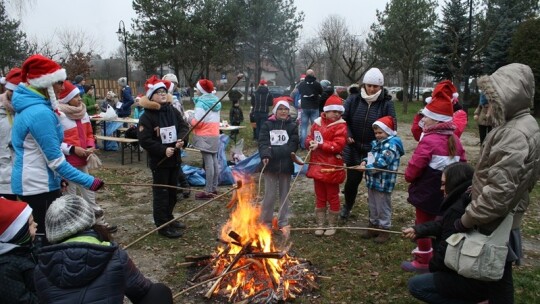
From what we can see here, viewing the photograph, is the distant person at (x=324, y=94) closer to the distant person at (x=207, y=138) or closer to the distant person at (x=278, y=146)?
the distant person at (x=207, y=138)

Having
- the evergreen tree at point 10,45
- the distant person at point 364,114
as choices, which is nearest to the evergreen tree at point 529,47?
the distant person at point 364,114

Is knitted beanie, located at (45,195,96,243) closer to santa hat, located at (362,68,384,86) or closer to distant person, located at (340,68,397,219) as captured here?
distant person, located at (340,68,397,219)

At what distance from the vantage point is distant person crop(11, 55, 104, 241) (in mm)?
3832

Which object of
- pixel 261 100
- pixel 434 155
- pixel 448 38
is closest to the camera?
pixel 434 155

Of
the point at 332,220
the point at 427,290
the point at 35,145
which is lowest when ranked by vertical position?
the point at 332,220

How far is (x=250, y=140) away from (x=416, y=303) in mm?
10843

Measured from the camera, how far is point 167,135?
19.2 feet

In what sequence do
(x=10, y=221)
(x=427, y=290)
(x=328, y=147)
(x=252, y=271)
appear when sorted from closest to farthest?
(x=10, y=221) → (x=427, y=290) → (x=252, y=271) → (x=328, y=147)

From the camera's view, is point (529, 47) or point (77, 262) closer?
point (77, 262)

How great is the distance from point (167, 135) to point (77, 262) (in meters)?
3.69

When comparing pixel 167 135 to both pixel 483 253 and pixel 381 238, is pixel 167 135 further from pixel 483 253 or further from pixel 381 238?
pixel 483 253

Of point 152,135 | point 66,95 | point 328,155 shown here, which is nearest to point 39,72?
point 66,95

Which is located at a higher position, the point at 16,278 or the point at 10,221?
the point at 10,221

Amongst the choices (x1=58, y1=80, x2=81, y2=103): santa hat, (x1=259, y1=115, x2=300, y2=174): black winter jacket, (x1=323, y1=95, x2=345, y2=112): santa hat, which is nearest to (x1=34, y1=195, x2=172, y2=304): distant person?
(x1=259, y1=115, x2=300, y2=174): black winter jacket
